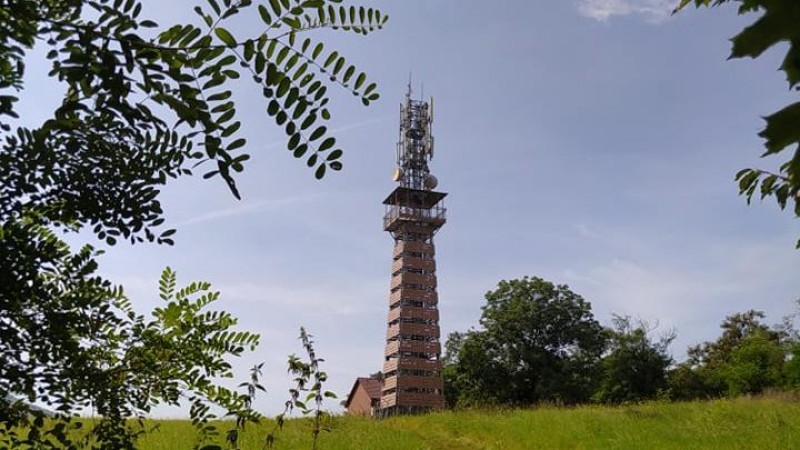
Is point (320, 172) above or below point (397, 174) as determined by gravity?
below

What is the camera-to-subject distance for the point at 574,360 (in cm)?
4428

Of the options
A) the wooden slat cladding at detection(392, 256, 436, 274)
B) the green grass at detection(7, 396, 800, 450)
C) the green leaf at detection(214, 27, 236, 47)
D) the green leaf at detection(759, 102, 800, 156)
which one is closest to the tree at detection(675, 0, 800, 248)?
the green leaf at detection(759, 102, 800, 156)

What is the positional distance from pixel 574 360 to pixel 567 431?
30649mm

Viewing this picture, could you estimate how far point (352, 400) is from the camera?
196 feet

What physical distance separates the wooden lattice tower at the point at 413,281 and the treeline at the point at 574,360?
7.94 feet

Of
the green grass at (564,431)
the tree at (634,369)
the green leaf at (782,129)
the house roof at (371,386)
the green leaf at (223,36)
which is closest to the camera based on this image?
the green leaf at (782,129)

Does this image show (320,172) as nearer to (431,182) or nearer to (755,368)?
(755,368)

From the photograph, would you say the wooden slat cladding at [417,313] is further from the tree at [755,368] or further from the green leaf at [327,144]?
the green leaf at [327,144]

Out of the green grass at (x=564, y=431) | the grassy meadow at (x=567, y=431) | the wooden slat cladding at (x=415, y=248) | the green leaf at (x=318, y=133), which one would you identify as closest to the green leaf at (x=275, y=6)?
the green leaf at (x=318, y=133)

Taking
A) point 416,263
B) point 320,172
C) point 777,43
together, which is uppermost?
point 416,263

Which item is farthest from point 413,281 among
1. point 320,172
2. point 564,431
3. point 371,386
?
point 320,172

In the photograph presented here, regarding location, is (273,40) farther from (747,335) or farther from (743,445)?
(747,335)

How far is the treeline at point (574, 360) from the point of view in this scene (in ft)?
129

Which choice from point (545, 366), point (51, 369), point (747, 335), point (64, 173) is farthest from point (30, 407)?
point (747, 335)
